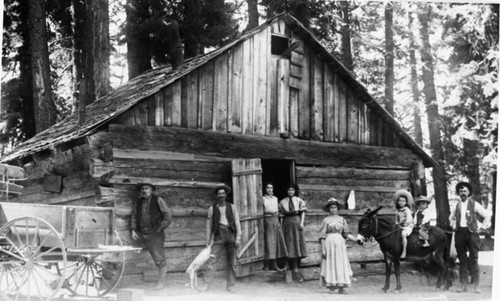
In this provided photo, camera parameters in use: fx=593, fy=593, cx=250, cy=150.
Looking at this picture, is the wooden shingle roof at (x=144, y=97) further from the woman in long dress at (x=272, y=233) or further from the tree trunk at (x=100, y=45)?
the woman in long dress at (x=272, y=233)

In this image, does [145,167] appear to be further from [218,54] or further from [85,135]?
[218,54]

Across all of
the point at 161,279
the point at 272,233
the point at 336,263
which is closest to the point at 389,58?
the point at 272,233

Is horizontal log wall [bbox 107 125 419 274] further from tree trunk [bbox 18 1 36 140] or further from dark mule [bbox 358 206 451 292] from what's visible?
tree trunk [bbox 18 1 36 140]

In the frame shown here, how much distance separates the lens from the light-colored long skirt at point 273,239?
1195cm

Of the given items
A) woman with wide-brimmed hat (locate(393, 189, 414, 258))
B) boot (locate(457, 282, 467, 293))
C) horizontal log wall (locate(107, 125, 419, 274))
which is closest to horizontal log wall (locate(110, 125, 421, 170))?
horizontal log wall (locate(107, 125, 419, 274))

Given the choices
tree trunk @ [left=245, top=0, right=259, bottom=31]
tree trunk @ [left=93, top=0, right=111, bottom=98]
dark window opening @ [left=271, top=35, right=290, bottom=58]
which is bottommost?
dark window opening @ [left=271, top=35, right=290, bottom=58]

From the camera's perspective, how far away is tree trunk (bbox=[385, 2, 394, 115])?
16.8m

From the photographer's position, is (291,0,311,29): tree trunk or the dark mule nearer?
the dark mule

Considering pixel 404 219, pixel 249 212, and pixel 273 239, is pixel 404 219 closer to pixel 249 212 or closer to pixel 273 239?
pixel 273 239

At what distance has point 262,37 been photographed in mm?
12562

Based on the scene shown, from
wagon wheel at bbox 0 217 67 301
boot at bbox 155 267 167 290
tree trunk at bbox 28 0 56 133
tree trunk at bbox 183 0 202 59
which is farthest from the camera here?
tree trunk at bbox 183 0 202 59

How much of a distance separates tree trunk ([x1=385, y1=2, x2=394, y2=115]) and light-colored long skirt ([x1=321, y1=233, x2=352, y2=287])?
8.02 m

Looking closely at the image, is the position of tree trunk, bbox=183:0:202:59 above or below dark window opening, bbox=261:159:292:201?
above

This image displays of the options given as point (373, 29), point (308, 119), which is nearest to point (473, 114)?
point (373, 29)
